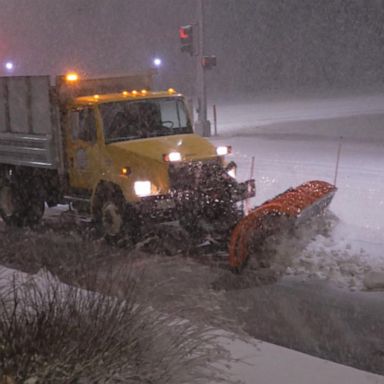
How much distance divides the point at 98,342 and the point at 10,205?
8.50 metres

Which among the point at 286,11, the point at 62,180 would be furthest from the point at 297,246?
the point at 286,11

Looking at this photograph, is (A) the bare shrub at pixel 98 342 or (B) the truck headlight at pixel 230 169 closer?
(A) the bare shrub at pixel 98 342

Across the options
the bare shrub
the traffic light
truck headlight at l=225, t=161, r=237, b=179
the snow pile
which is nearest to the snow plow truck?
truck headlight at l=225, t=161, r=237, b=179

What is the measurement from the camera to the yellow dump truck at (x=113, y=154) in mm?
9836

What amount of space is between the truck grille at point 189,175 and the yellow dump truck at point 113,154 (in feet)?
0.04

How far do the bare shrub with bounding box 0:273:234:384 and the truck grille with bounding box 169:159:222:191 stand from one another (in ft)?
15.8

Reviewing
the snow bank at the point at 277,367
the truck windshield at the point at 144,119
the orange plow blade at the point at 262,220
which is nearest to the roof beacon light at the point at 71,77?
the truck windshield at the point at 144,119

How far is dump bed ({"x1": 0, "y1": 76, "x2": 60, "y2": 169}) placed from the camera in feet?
35.9

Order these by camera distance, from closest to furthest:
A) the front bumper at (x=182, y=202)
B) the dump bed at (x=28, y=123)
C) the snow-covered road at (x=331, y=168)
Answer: the snow-covered road at (x=331, y=168)
the front bumper at (x=182, y=202)
the dump bed at (x=28, y=123)

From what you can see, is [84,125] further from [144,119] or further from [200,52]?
[200,52]

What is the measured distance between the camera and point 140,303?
4938 mm

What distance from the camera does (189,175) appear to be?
32.2ft

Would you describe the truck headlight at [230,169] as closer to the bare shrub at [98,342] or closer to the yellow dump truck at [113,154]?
the yellow dump truck at [113,154]

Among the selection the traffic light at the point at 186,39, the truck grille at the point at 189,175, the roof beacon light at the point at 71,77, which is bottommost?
the truck grille at the point at 189,175
